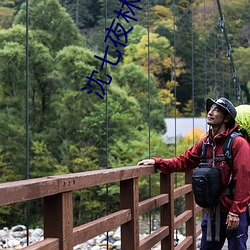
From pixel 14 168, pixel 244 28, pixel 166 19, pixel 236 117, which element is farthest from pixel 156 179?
pixel 236 117

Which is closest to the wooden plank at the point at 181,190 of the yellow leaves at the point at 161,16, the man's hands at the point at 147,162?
the man's hands at the point at 147,162

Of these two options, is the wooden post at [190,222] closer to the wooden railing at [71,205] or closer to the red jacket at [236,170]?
the wooden railing at [71,205]

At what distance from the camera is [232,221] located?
2.00 metres

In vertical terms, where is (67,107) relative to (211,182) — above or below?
above

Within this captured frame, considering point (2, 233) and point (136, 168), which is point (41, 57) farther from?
point (136, 168)

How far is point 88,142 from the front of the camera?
16.0 meters

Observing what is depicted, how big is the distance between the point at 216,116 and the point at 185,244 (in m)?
1.12

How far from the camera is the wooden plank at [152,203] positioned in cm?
224

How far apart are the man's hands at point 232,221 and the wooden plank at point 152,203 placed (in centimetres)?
33

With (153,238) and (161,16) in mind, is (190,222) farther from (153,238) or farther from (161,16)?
(161,16)

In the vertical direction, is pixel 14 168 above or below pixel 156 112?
below

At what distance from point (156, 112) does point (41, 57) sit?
364 cm

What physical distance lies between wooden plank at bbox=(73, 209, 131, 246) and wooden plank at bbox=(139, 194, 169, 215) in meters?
0.18

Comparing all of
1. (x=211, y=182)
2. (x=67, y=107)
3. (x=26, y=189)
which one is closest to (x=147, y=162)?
(x=211, y=182)
